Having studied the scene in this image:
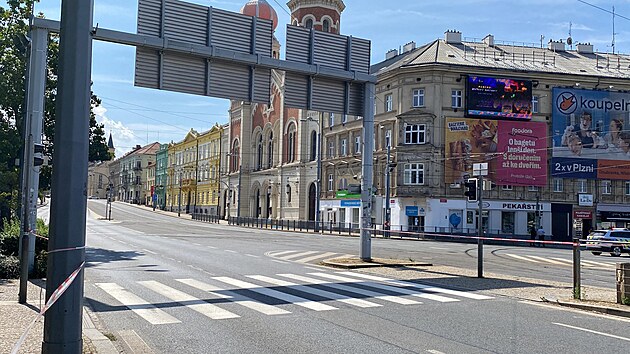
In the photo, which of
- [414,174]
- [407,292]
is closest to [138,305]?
[407,292]

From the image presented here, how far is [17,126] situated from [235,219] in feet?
168

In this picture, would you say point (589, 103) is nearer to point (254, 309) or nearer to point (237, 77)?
point (237, 77)

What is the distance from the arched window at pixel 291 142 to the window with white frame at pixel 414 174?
21.3 metres

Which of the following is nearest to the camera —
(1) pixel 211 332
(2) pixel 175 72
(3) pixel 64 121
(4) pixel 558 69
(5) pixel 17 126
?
(3) pixel 64 121

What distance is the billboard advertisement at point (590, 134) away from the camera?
174 feet

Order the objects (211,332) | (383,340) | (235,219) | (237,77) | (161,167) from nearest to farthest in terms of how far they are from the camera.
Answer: (383,340), (211,332), (237,77), (235,219), (161,167)

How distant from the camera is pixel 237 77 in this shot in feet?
59.2

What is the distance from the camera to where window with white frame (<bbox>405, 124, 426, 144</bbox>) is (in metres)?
53.1

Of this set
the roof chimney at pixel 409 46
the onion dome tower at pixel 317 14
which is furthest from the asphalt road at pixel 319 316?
the onion dome tower at pixel 317 14

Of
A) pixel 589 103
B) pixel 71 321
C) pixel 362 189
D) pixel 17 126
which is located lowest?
pixel 71 321

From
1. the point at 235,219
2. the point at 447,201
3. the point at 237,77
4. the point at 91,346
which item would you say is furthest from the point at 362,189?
the point at 235,219

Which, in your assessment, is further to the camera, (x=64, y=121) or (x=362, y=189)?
(x=362, y=189)

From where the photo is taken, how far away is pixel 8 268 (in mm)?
15164

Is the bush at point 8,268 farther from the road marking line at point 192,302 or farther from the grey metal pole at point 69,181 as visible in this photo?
the grey metal pole at point 69,181
